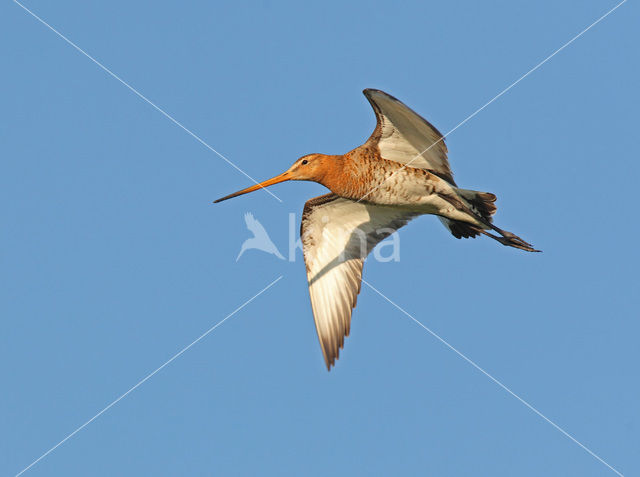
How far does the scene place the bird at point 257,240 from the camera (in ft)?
42.8

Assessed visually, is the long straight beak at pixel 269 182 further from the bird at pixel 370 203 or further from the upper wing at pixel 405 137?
the upper wing at pixel 405 137

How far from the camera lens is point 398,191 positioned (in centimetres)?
1149

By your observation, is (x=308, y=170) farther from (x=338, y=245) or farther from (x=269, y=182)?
(x=338, y=245)

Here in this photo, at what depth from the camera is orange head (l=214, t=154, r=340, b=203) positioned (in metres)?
11.4

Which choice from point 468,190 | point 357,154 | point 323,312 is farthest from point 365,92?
point 323,312

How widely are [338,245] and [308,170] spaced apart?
4.54ft

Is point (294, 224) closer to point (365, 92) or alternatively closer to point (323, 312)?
point (323, 312)

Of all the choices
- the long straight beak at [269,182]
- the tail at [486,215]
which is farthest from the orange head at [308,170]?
the tail at [486,215]

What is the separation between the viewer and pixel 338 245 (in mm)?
12547

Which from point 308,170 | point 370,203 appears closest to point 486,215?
point 370,203

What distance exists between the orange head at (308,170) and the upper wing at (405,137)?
1.94 feet

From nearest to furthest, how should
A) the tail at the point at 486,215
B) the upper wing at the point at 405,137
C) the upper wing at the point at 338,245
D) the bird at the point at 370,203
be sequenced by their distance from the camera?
the upper wing at the point at 405,137
the bird at the point at 370,203
the tail at the point at 486,215
the upper wing at the point at 338,245

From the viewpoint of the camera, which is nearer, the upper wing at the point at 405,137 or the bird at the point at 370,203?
the upper wing at the point at 405,137

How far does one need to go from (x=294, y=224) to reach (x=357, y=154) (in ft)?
5.30
